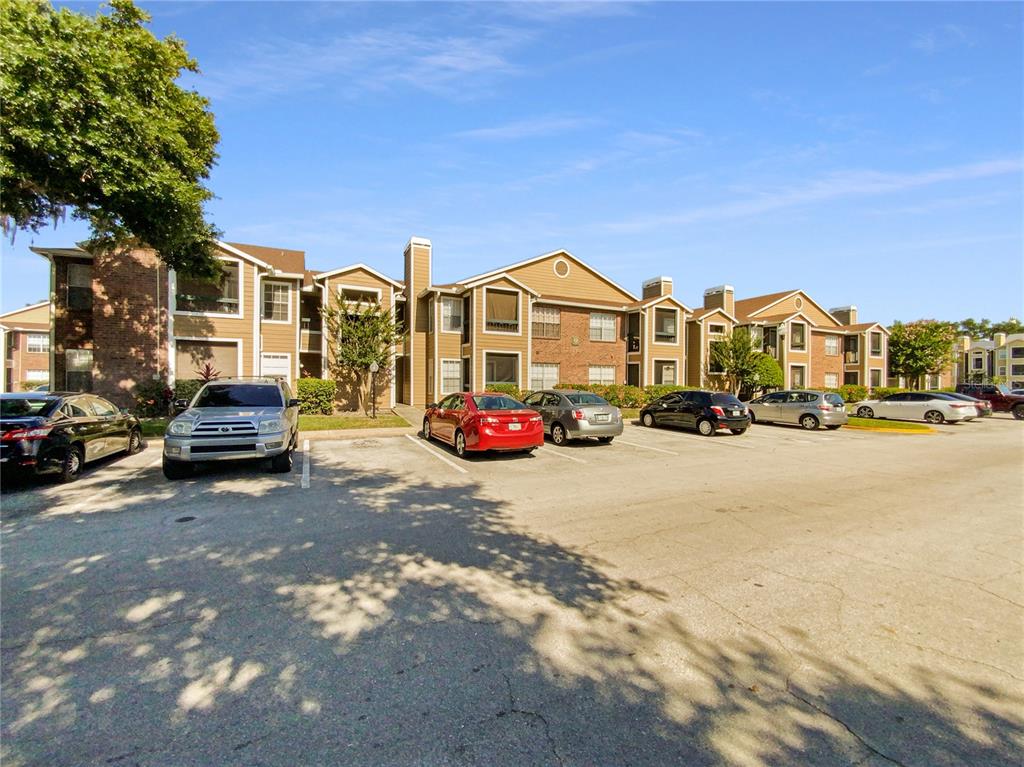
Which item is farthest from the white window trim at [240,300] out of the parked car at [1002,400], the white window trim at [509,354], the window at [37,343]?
the window at [37,343]

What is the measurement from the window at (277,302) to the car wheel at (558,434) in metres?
14.8

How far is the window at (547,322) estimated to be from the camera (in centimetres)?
2788

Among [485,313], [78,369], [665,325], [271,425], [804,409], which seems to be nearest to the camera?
[271,425]

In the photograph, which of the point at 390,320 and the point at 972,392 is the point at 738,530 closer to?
the point at 390,320

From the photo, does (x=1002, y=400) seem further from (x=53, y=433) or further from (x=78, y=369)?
(x=78, y=369)

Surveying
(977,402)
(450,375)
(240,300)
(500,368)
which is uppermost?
(240,300)

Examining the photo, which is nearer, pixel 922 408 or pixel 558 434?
pixel 558 434

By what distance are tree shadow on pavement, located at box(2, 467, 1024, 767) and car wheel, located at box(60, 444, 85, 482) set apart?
444 cm

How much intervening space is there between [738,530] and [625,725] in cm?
415

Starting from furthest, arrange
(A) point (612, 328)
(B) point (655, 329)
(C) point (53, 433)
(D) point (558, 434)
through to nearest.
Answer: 1. (B) point (655, 329)
2. (A) point (612, 328)
3. (D) point (558, 434)
4. (C) point (53, 433)

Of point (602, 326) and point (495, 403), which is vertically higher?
point (602, 326)

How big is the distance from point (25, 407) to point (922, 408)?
105 ft

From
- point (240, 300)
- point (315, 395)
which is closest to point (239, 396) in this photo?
point (315, 395)

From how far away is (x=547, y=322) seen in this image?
2809 centimetres
